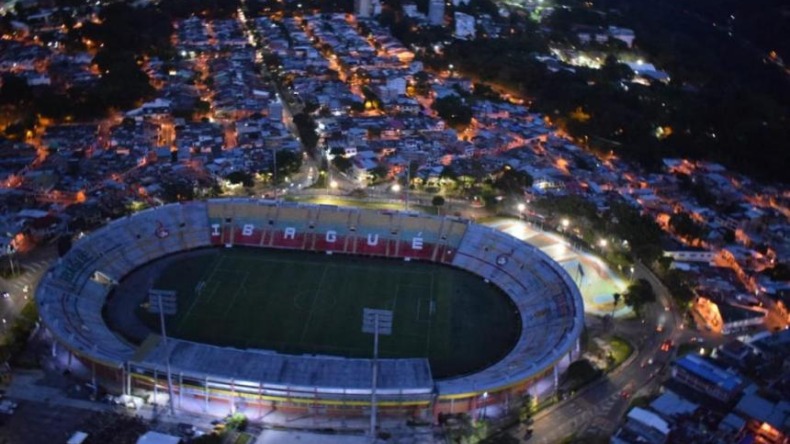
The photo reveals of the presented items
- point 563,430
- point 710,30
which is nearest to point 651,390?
point 563,430

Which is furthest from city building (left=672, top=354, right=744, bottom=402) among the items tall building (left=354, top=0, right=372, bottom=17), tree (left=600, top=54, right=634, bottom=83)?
tall building (left=354, top=0, right=372, bottom=17)

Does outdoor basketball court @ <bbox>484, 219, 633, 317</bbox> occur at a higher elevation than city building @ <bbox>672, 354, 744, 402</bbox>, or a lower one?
lower

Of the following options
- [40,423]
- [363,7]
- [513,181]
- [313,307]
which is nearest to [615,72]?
[513,181]

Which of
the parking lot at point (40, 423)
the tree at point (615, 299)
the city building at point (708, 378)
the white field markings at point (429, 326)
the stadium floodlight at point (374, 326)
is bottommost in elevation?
the white field markings at point (429, 326)

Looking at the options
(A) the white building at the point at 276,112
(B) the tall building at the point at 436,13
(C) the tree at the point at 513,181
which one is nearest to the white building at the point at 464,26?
(B) the tall building at the point at 436,13

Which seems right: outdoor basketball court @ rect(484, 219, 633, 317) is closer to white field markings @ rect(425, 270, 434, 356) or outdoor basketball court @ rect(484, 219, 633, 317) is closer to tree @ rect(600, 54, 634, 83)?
white field markings @ rect(425, 270, 434, 356)

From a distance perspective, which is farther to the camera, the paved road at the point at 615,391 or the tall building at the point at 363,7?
the tall building at the point at 363,7

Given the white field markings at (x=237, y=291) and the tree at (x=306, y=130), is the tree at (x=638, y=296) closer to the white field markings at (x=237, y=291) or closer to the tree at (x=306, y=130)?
the white field markings at (x=237, y=291)
